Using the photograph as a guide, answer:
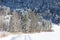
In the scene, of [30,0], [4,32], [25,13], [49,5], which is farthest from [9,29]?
[49,5]

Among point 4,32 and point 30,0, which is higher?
point 30,0

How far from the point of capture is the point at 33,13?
6.11 feet

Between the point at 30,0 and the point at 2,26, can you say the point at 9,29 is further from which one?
the point at 30,0

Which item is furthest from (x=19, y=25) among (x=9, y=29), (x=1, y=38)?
(x=1, y=38)

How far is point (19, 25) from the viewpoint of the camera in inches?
71.9

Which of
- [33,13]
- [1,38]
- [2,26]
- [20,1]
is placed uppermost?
[20,1]

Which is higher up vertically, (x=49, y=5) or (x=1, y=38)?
(x=49, y=5)

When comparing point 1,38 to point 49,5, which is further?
point 49,5

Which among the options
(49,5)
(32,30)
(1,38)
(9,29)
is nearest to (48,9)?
(49,5)

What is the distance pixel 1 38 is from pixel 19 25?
0.76 ft

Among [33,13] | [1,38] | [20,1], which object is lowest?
[1,38]

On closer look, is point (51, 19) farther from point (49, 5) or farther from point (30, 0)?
point (30, 0)

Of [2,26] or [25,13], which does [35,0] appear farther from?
[2,26]

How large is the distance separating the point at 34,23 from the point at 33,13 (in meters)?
0.11
